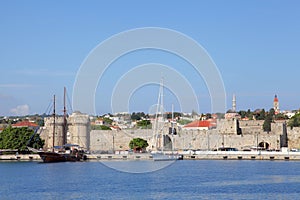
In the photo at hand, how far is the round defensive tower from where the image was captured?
47.0 m

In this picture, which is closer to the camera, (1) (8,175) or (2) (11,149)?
→ (1) (8,175)

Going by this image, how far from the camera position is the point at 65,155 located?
40969 millimetres

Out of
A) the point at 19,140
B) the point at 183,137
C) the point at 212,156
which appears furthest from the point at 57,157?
the point at 183,137

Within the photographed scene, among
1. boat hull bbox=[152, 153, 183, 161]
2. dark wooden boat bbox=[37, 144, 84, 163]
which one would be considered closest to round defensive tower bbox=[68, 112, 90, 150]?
dark wooden boat bbox=[37, 144, 84, 163]

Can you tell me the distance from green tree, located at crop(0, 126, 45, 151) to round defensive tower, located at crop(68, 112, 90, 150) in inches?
96.1

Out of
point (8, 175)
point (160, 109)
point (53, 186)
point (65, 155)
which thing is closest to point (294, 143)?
point (160, 109)

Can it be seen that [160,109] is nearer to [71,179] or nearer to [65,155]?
[65,155]

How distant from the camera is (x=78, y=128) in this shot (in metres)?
47.1

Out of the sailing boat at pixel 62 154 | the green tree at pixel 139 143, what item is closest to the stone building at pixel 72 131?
the sailing boat at pixel 62 154

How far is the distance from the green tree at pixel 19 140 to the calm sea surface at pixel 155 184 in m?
14.7

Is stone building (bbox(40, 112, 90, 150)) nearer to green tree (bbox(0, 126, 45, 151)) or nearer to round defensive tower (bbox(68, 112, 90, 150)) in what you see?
round defensive tower (bbox(68, 112, 90, 150))

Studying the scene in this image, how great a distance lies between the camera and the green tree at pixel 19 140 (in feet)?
148

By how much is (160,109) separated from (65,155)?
650 centimetres

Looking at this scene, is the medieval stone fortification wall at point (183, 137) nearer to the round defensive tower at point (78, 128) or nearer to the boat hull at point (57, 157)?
the round defensive tower at point (78, 128)
